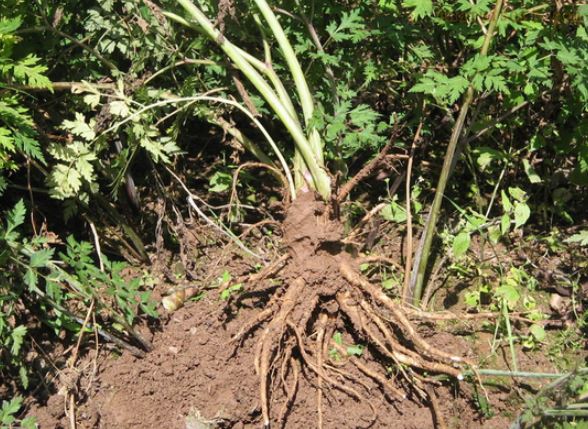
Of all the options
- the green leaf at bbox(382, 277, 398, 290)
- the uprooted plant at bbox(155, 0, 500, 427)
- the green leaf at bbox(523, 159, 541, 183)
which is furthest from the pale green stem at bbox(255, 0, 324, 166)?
the green leaf at bbox(523, 159, 541, 183)

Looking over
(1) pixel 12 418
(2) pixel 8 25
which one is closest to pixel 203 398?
(1) pixel 12 418

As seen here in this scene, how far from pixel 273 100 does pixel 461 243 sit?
97 centimetres

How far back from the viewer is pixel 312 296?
2.57 metres

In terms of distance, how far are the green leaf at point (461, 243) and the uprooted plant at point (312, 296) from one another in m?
0.38

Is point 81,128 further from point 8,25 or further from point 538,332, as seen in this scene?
point 538,332

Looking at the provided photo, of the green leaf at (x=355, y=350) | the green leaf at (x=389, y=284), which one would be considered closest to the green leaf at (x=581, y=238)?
the green leaf at (x=389, y=284)

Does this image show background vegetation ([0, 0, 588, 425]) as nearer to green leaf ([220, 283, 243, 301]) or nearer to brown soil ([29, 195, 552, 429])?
brown soil ([29, 195, 552, 429])

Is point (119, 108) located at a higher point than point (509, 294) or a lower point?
higher

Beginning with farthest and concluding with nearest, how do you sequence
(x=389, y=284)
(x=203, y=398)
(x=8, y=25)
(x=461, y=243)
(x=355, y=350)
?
(x=389, y=284), (x=461, y=243), (x=355, y=350), (x=203, y=398), (x=8, y=25)

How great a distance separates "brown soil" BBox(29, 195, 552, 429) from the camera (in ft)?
8.13

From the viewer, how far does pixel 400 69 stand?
288cm

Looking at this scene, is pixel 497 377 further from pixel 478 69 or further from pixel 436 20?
pixel 436 20

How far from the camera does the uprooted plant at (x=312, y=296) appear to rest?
2.50 metres

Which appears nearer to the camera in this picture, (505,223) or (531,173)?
(505,223)
